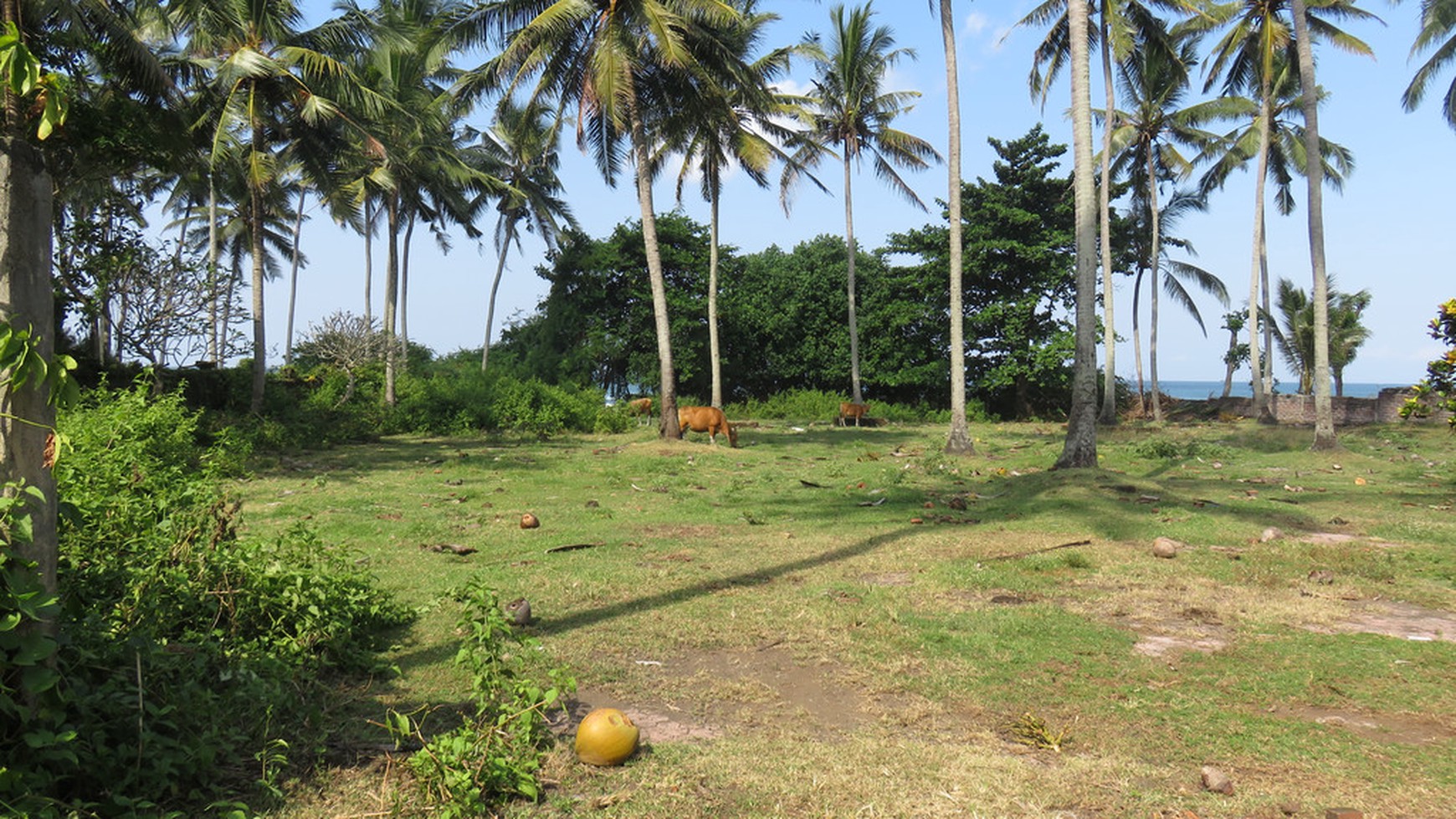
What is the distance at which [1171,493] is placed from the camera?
10.0 metres

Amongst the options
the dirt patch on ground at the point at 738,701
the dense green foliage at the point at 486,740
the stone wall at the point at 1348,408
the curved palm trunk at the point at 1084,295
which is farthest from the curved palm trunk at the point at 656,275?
the stone wall at the point at 1348,408

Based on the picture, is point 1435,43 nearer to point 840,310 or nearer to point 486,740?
point 840,310

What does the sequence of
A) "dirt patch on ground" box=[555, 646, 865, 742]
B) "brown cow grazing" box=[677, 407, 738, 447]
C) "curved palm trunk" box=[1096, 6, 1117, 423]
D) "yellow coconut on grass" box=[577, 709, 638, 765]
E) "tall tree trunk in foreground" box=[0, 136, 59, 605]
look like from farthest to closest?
1. "curved palm trunk" box=[1096, 6, 1117, 423]
2. "brown cow grazing" box=[677, 407, 738, 447]
3. "dirt patch on ground" box=[555, 646, 865, 742]
4. "yellow coconut on grass" box=[577, 709, 638, 765]
5. "tall tree trunk in foreground" box=[0, 136, 59, 605]

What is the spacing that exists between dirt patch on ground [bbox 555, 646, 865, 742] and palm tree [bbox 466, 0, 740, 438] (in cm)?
1308

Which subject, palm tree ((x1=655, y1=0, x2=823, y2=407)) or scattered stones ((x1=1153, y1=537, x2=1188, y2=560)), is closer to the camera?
scattered stones ((x1=1153, y1=537, x2=1188, y2=560))

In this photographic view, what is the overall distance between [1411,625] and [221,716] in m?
6.52

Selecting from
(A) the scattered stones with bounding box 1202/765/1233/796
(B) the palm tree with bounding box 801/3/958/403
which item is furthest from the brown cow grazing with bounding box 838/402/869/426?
(A) the scattered stones with bounding box 1202/765/1233/796

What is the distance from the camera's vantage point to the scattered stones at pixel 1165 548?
7.16m

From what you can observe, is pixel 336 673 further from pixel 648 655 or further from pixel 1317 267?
pixel 1317 267

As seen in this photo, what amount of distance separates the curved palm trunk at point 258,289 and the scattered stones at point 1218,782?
18.1m

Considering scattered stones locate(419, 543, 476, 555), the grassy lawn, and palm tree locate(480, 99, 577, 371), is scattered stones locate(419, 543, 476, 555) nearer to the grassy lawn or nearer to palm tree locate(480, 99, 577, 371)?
the grassy lawn

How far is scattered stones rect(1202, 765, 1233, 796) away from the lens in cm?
318

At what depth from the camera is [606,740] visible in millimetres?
3336

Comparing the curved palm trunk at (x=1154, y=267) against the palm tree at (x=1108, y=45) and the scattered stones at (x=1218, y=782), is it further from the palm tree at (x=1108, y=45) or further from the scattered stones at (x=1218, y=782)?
the scattered stones at (x=1218, y=782)
